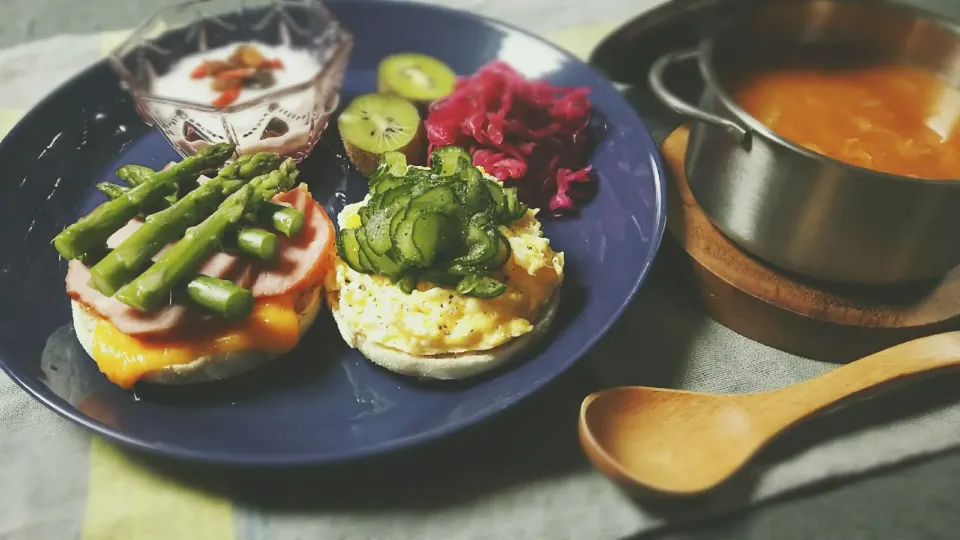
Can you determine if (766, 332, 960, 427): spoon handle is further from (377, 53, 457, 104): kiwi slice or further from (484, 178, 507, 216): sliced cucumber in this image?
(377, 53, 457, 104): kiwi slice

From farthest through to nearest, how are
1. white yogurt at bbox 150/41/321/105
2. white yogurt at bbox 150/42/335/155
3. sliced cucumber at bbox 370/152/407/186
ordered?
1. white yogurt at bbox 150/41/321/105
2. white yogurt at bbox 150/42/335/155
3. sliced cucumber at bbox 370/152/407/186

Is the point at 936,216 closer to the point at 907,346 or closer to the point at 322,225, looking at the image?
the point at 907,346

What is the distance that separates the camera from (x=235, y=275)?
268cm

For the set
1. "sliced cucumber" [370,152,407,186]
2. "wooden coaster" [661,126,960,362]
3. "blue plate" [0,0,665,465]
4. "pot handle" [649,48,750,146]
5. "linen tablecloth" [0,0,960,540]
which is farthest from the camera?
"sliced cucumber" [370,152,407,186]

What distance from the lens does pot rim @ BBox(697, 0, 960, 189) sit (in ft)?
7.86

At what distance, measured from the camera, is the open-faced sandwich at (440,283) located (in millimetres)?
2559

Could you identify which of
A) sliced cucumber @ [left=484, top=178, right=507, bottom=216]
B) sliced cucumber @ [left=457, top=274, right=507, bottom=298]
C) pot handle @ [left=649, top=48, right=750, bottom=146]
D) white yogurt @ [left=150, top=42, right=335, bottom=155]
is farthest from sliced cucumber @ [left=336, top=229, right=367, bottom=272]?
pot handle @ [left=649, top=48, right=750, bottom=146]

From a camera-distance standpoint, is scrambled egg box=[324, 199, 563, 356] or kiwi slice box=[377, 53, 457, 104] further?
kiwi slice box=[377, 53, 457, 104]

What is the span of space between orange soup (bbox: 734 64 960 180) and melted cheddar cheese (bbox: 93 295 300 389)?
72.4 inches

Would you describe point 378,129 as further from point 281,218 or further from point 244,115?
point 281,218

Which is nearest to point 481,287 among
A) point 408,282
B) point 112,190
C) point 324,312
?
point 408,282

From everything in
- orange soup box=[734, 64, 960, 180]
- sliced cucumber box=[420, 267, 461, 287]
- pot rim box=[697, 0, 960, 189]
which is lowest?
sliced cucumber box=[420, 267, 461, 287]

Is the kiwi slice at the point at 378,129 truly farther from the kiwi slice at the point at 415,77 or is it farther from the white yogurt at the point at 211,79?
the white yogurt at the point at 211,79

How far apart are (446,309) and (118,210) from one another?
1.18 m
